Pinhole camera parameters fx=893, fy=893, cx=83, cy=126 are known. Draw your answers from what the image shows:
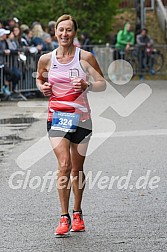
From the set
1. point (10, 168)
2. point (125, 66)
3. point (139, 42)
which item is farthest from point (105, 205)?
point (139, 42)

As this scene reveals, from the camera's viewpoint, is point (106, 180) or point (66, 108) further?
point (106, 180)

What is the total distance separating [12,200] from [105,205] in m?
1.03

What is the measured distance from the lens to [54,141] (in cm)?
806

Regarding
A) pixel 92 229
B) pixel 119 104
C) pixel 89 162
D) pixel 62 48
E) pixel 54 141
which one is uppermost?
pixel 62 48

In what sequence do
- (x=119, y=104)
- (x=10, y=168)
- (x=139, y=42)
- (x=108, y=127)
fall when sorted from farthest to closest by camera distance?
(x=139, y=42), (x=119, y=104), (x=108, y=127), (x=10, y=168)

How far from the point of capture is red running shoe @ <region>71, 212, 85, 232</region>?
805 centimetres

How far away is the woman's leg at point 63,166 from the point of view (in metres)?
8.00

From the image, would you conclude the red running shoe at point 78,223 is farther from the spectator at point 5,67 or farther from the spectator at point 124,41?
the spectator at point 124,41

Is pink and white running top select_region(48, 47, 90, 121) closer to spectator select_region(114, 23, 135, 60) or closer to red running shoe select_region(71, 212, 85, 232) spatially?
red running shoe select_region(71, 212, 85, 232)

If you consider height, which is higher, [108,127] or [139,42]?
[108,127]

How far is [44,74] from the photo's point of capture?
8227 millimetres

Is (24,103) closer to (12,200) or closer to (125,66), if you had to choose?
(125,66)

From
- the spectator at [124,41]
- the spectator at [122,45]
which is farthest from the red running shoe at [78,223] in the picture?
the spectator at [124,41]

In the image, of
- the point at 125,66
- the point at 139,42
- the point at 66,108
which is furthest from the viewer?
the point at 139,42
